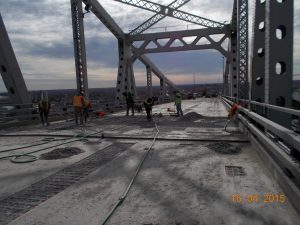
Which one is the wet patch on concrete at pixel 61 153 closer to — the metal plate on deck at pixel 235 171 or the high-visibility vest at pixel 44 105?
the metal plate on deck at pixel 235 171

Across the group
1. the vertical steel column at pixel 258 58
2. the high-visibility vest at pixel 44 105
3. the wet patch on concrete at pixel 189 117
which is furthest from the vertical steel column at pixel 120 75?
the vertical steel column at pixel 258 58

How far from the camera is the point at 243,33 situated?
17.3m

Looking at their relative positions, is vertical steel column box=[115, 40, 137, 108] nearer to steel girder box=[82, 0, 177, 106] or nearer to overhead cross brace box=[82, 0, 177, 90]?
steel girder box=[82, 0, 177, 106]

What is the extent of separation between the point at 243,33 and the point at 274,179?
1408 centimetres

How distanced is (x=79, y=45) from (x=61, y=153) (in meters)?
14.9

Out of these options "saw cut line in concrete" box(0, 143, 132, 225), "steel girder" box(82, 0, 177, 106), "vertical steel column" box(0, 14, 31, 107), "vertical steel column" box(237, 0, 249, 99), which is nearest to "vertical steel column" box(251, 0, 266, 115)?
"saw cut line in concrete" box(0, 143, 132, 225)

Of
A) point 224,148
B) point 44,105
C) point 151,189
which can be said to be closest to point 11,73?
point 44,105

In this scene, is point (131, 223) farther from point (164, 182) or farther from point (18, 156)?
point (18, 156)

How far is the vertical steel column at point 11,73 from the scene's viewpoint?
14555 mm

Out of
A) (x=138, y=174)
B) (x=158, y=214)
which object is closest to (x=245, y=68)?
(x=138, y=174)

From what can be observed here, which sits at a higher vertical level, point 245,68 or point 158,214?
point 245,68

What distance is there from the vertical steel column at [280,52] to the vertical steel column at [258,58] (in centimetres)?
149

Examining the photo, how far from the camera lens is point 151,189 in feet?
15.4

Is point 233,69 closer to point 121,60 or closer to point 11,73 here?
point 121,60
